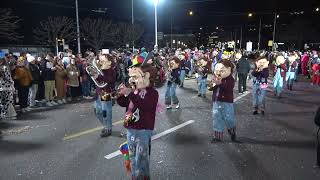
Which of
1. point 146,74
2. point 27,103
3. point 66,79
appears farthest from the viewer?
Answer: point 66,79

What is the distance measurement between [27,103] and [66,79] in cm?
210

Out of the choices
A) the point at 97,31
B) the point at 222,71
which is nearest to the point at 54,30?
the point at 97,31

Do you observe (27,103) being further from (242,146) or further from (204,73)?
(242,146)

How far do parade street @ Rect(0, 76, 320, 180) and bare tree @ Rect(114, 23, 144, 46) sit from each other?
95.2ft

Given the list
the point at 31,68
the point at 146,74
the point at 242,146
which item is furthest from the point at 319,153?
the point at 31,68

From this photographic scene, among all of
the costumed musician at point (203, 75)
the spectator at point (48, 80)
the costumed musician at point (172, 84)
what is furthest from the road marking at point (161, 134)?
the spectator at point (48, 80)

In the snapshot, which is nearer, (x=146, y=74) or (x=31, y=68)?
(x=146, y=74)

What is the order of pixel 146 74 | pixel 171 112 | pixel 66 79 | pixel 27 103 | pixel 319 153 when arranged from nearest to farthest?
pixel 146 74
pixel 319 153
pixel 171 112
pixel 27 103
pixel 66 79

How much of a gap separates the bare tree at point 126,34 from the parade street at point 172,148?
29018 mm

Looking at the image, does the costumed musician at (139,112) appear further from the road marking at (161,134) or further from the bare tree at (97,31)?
the bare tree at (97,31)

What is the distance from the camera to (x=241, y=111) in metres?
11.1

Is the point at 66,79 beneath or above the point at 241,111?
above

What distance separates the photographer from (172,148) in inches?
280

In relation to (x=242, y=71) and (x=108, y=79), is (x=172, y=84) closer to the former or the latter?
(x=108, y=79)
